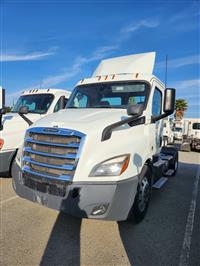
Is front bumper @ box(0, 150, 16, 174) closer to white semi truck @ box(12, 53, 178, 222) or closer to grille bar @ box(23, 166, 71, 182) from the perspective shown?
white semi truck @ box(12, 53, 178, 222)

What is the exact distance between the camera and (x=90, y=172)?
317 centimetres

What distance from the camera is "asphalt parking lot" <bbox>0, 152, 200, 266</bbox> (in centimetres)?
303

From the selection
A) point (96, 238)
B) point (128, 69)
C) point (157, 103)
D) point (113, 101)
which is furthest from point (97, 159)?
point (128, 69)

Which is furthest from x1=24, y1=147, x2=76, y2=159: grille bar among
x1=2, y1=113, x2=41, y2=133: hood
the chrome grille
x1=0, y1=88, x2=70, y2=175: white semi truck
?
x1=2, y1=113, x2=41, y2=133: hood

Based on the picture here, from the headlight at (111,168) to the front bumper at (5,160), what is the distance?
3.38 meters

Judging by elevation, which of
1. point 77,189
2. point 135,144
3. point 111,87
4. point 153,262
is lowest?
point 153,262

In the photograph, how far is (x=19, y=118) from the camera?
6.47 metres

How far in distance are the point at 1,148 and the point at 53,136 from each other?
9.24ft

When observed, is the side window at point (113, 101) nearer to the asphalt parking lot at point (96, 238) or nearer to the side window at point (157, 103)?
the side window at point (157, 103)

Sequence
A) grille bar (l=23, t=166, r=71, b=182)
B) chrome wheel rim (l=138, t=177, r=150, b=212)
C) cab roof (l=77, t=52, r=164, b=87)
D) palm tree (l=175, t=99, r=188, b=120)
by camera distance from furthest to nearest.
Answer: palm tree (l=175, t=99, r=188, b=120) < cab roof (l=77, t=52, r=164, b=87) < chrome wheel rim (l=138, t=177, r=150, b=212) < grille bar (l=23, t=166, r=71, b=182)

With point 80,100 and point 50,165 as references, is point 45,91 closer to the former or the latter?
point 80,100

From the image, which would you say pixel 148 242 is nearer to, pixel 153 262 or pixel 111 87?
pixel 153 262

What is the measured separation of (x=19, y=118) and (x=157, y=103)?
3702mm

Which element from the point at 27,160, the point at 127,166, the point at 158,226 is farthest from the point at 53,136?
the point at 158,226
